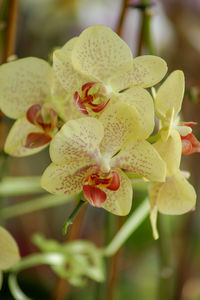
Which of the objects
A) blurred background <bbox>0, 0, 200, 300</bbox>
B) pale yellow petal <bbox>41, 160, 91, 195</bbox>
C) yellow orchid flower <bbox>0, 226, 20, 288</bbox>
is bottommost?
blurred background <bbox>0, 0, 200, 300</bbox>

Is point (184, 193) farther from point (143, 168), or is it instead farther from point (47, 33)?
point (47, 33)

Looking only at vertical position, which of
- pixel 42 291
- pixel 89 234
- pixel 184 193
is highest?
pixel 184 193

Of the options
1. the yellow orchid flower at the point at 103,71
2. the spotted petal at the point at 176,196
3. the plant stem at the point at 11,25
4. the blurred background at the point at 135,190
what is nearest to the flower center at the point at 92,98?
the yellow orchid flower at the point at 103,71

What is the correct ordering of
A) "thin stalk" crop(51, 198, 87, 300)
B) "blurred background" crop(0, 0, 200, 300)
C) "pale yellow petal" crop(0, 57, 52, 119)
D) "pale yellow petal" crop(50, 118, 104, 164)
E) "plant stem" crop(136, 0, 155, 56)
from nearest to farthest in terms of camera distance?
1. "pale yellow petal" crop(50, 118, 104, 164)
2. "pale yellow petal" crop(0, 57, 52, 119)
3. "plant stem" crop(136, 0, 155, 56)
4. "thin stalk" crop(51, 198, 87, 300)
5. "blurred background" crop(0, 0, 200, 300)

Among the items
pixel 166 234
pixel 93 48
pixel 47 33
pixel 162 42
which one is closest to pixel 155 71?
pixel 93 48

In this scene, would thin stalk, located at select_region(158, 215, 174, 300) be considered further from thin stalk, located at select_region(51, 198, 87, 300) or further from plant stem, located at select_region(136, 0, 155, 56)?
plant stem, located at select_region(136, 0, 155, 56)

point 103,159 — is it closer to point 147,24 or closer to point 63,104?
point 63,104

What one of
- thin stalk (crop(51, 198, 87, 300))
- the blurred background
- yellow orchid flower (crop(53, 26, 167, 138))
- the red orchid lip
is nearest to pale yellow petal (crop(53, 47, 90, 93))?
yellow orchid flower (crop(53, 26, 167, 138))
